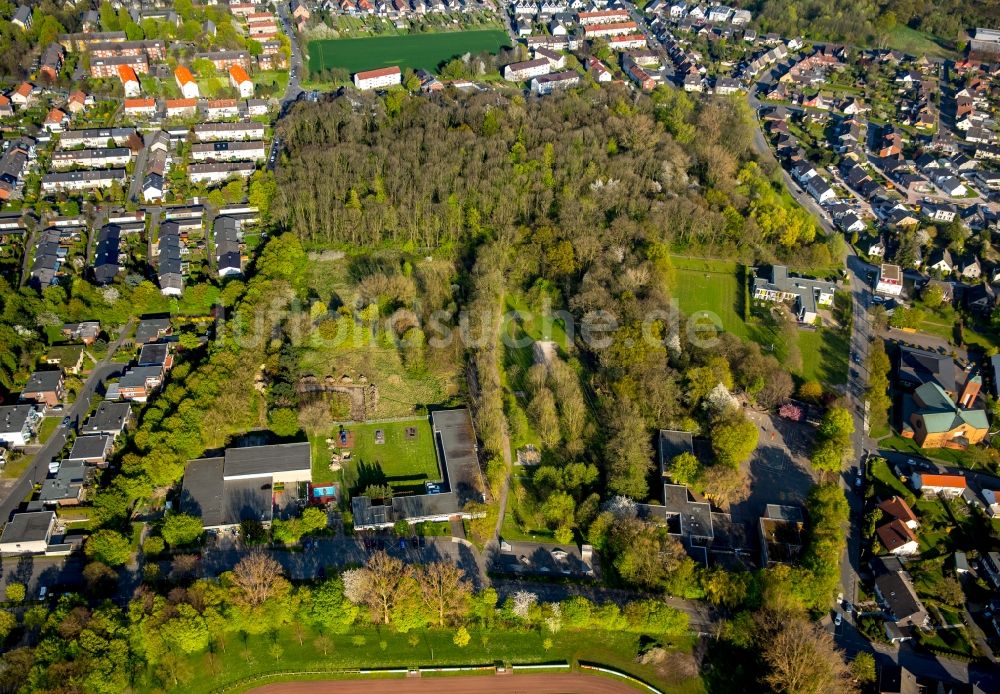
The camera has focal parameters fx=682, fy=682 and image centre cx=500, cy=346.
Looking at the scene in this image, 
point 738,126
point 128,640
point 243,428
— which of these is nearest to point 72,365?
point 243,428

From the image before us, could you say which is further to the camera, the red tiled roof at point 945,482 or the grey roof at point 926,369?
the grey roof at point 926,369

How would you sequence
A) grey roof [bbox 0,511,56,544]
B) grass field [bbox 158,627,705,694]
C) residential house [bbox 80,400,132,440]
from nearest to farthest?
grass field [bbox 158,627,705,694] → grey roof [bbox 0,511,56,544] → residential house [bbox 80,400,132,440]

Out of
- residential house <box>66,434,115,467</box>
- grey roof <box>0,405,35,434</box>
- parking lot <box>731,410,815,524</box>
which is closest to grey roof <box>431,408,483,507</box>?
parking lot <box>731,410,815,524</box>

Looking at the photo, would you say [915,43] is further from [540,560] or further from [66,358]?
[66,358]

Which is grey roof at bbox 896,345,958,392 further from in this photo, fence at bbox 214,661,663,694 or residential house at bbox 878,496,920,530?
fence at bbox 214,661,663,694

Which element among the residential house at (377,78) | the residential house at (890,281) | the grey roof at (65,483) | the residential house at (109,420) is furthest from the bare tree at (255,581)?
the residential house at (377,78)

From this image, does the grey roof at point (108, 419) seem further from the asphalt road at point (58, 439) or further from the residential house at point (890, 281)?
the residential house at point (890, 281)
